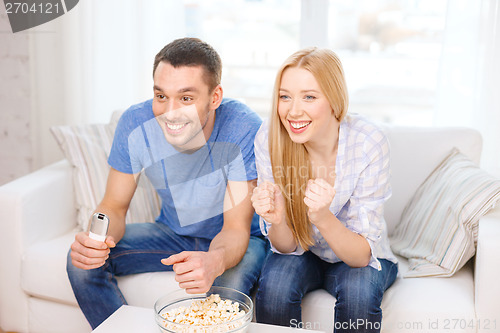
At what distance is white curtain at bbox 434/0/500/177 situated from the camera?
218 cm

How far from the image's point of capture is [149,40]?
2564 millimetres

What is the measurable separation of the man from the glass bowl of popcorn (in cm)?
25

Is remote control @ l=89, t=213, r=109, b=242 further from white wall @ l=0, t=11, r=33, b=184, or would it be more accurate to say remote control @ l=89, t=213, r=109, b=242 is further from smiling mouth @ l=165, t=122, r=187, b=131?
white wall @ l=0, t=11, r=33, b=184

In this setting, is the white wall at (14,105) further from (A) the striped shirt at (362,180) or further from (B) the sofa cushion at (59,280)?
(A) the striped shirt at (362,180)

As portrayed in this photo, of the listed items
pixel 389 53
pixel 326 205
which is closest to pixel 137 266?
pixel 326 205

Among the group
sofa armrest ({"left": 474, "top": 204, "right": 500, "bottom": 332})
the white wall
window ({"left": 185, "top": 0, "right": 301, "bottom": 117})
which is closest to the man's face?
sofa armrest ({"left": 474, "top": 204, "right": 500, "bottom": 332})

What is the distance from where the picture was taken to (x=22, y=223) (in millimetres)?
1791

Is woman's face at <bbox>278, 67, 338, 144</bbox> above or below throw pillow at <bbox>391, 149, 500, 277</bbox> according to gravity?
above

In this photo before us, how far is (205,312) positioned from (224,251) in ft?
1.08

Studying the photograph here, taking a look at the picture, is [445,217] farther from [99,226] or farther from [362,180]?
[99,226]

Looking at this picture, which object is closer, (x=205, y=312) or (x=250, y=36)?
(x=205, y=312)

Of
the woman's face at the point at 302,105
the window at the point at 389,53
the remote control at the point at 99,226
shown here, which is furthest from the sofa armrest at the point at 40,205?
the window at the point at 389,53

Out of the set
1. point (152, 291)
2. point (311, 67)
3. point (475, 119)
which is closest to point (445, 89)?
point (475, 119)

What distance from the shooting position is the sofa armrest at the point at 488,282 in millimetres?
1460
